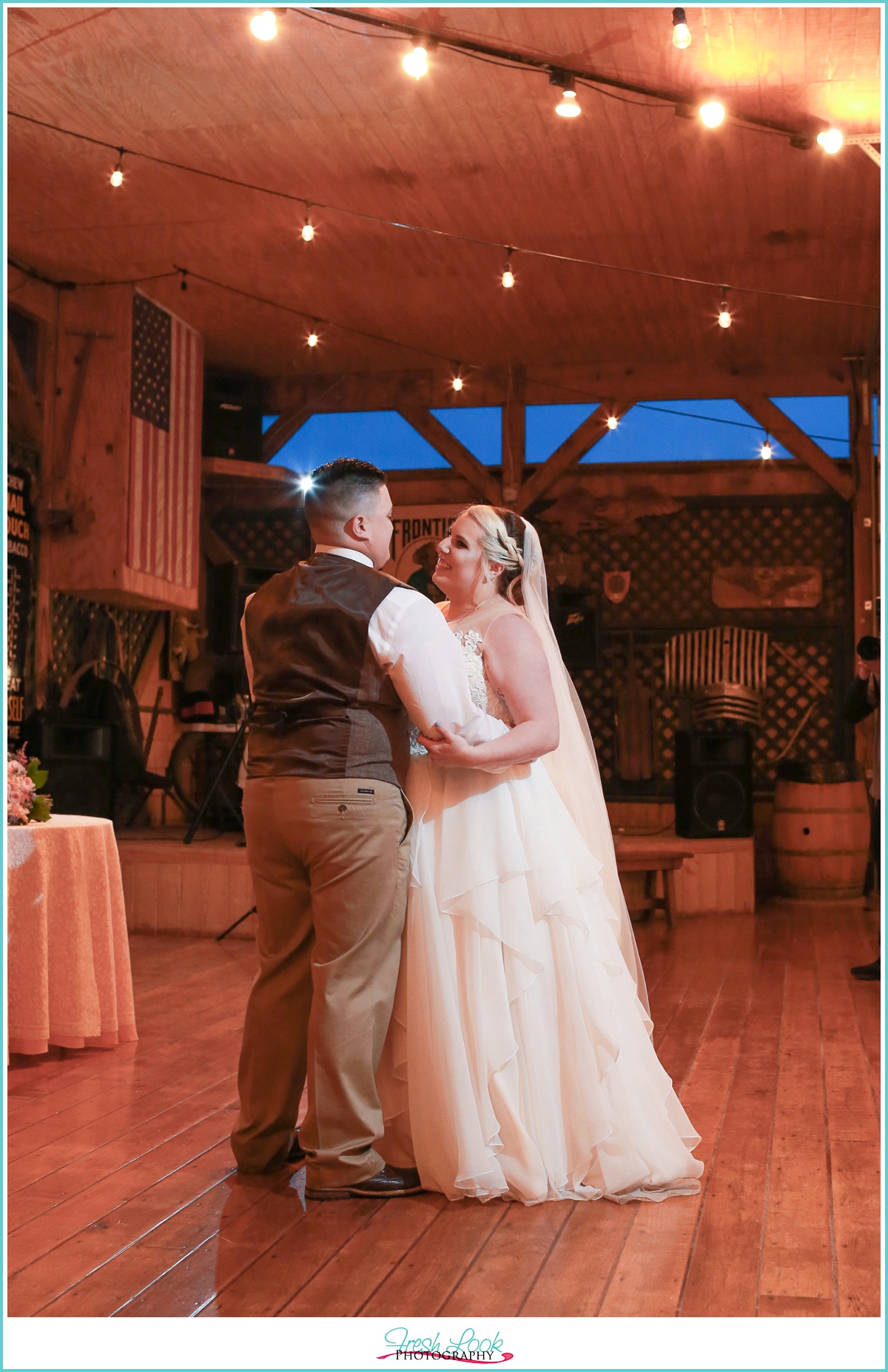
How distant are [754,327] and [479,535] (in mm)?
4906

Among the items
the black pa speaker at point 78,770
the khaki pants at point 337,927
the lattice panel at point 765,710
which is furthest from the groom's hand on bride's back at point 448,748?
the lattice panel at point 765,710

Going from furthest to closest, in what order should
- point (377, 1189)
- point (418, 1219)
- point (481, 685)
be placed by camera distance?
1. point (481, 685)
2. point (377, 1189)
3. point (418, 1219)

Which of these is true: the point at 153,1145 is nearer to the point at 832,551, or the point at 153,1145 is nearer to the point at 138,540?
the point at 138,540

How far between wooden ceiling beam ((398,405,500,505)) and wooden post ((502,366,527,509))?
13 cm

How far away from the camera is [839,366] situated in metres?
7.31

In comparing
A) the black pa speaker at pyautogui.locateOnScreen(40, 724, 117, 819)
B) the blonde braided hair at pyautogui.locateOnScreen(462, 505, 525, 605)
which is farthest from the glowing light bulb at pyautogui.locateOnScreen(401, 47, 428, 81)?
the black pa speaker at pyautogui.locateOnScreen(40, 724, 117, 819)

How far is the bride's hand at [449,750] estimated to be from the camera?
2176 mm

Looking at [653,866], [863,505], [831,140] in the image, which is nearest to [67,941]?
[653,866]

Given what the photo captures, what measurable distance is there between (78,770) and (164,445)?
5.94 feet

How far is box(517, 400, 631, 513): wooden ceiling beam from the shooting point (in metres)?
7.50

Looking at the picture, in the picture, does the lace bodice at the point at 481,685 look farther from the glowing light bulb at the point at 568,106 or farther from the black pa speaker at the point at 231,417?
the black pa speaker at the point at 231,417

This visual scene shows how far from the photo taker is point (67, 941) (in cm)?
335

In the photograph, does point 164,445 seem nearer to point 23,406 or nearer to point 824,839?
point 23,406

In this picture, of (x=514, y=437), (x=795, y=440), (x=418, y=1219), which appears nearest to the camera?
(x=418, y=1219)
